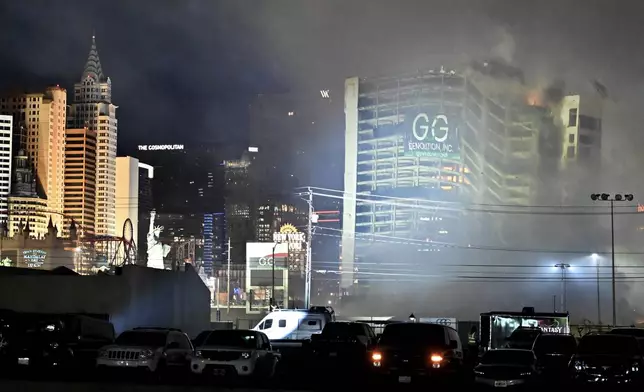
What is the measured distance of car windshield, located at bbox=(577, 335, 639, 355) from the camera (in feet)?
87.6

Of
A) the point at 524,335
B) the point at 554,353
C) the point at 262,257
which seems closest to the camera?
the point at 554,353

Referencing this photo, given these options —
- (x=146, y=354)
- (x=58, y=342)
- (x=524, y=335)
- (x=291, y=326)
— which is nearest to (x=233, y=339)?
(x=146, y=354)

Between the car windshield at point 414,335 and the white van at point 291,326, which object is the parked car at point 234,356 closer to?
the car windshield at point 414,335

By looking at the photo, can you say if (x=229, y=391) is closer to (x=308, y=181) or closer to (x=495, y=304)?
(x=495, y=304)

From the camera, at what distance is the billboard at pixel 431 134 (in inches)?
5477

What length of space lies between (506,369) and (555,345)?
20.8 feet

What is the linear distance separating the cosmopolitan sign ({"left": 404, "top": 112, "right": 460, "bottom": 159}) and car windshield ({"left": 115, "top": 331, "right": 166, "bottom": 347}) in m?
114

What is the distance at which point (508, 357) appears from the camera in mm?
28109

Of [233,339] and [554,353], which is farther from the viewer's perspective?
[554,353]

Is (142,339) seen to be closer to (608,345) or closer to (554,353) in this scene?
(608,345)

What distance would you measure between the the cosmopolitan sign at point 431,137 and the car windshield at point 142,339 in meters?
114

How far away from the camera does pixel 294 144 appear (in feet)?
645

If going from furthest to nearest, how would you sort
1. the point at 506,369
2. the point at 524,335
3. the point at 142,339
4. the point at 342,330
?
the point at 524,335, the point at 342,330, the point at 506,369, the point at 142,339

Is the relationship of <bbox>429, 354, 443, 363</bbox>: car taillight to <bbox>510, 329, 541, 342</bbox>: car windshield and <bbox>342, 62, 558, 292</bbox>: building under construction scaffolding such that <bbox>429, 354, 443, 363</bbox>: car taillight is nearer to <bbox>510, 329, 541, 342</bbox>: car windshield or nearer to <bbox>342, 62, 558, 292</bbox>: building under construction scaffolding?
<bbox>510, 329, 541, 342</bbox>: car windshield
